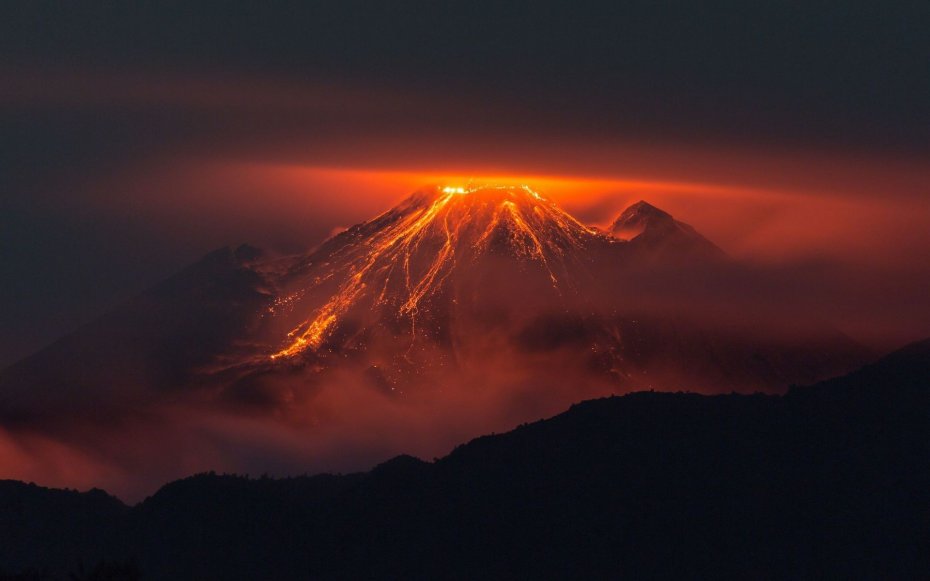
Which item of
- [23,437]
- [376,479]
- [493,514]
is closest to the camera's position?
[493,514]

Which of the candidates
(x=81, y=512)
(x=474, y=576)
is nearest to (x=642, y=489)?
(x=474, y=576)

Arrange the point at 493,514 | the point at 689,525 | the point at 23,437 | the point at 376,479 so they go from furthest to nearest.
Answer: the point at 23,437, the point at 376,479, the point at 493,514, the point at 689,525

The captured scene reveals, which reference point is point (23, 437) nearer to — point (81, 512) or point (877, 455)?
point (81, 512)

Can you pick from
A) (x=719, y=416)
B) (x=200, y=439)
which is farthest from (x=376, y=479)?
(x=200, y=439)

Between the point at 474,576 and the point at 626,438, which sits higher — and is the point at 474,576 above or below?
below

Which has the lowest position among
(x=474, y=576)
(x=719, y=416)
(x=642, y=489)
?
(x=474, y=576)

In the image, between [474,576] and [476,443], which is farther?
[476,443]
